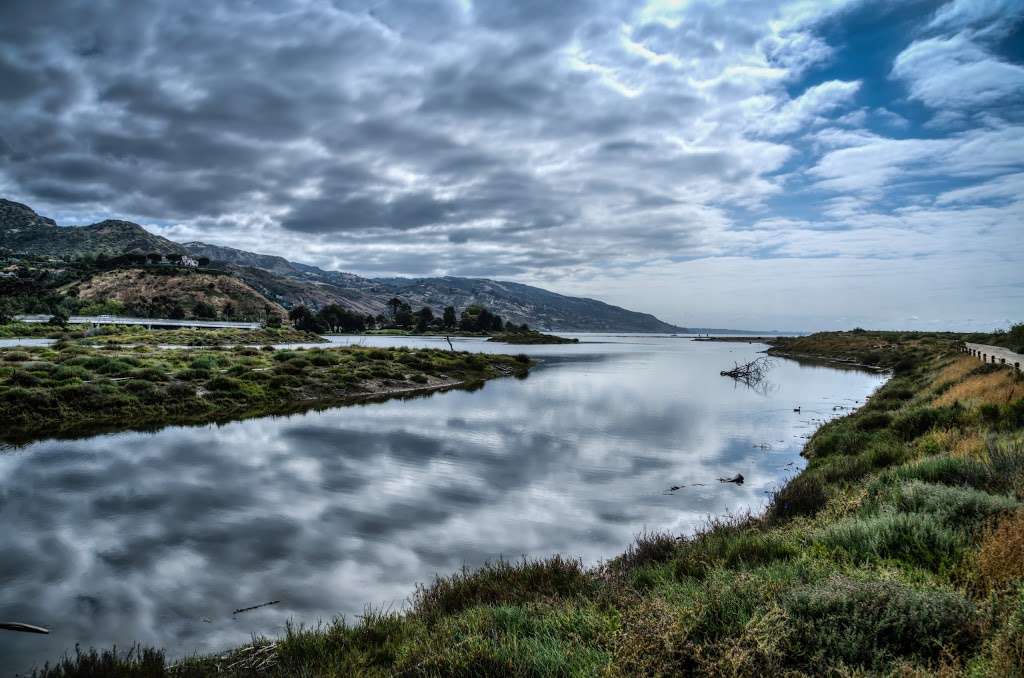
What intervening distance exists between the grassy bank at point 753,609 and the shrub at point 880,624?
15 millimetres

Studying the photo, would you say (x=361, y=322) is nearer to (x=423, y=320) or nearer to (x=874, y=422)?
(x=423, y=320)

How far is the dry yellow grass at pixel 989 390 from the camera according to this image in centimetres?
1539

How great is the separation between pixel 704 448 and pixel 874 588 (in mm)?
17843

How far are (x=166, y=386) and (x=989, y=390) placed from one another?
36833 millimetres

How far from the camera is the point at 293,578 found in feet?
31.3

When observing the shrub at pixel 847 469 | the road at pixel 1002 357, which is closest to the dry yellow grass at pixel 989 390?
the road at pixel 1002 357

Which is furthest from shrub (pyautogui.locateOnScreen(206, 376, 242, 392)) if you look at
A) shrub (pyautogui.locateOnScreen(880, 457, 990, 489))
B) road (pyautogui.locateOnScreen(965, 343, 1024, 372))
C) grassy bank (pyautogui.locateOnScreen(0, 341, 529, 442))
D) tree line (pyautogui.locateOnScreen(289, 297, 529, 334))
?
tree line (pyautogui.locateOnScreen(289, 297, 529, 334))

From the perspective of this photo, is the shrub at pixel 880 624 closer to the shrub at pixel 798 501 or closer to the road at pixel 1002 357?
the shrub at pixel 798 501

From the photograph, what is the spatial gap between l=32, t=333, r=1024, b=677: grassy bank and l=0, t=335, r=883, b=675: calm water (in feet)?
4.75

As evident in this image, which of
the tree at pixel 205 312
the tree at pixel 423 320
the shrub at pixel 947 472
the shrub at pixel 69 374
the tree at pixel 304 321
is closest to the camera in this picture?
the shrub at pixel 947 472

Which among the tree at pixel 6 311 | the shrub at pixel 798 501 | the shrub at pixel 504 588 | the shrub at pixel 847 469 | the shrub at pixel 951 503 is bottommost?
the shrub at pixel 504 588

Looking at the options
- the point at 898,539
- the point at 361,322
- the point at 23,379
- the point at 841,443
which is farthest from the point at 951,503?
the point at 361,322

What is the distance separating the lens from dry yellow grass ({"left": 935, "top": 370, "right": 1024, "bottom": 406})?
606 inches

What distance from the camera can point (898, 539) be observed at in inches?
267
